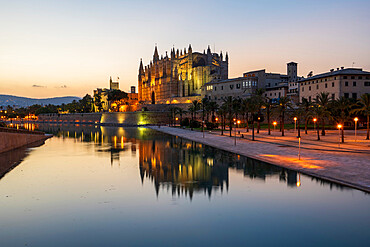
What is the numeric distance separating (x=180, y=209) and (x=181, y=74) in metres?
132

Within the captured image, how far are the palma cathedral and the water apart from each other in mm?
103834

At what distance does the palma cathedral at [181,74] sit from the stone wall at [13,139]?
85.5m

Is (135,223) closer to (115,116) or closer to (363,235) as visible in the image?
(363,235)

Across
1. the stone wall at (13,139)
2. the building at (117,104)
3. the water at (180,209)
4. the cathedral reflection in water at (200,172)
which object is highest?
the building at (117,104)

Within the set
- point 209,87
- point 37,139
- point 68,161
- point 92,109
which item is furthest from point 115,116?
point 68,161

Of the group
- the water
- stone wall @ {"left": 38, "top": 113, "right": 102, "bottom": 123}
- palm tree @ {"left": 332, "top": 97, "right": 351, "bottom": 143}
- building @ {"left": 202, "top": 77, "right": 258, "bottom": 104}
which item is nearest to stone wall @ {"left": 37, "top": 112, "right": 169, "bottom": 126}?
stone wall @ {"left": 38, "top": 113, "right": 102, "bottom": 123}

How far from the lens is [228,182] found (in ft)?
58.1

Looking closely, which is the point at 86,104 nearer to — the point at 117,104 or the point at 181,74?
the point at 117,104

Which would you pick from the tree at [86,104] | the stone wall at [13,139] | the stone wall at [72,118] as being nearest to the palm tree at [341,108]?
the stone wall at [13,139]

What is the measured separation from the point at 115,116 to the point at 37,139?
80519 mm

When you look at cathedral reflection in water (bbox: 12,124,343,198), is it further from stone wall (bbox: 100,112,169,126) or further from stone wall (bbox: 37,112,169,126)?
stone wall (bbox: 37,112,169,126)

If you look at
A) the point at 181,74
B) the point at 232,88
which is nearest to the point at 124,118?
the point at 181,74

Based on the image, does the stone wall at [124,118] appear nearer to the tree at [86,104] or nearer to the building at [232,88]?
the tree at [86,104]

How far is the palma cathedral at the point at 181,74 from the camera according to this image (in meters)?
129
